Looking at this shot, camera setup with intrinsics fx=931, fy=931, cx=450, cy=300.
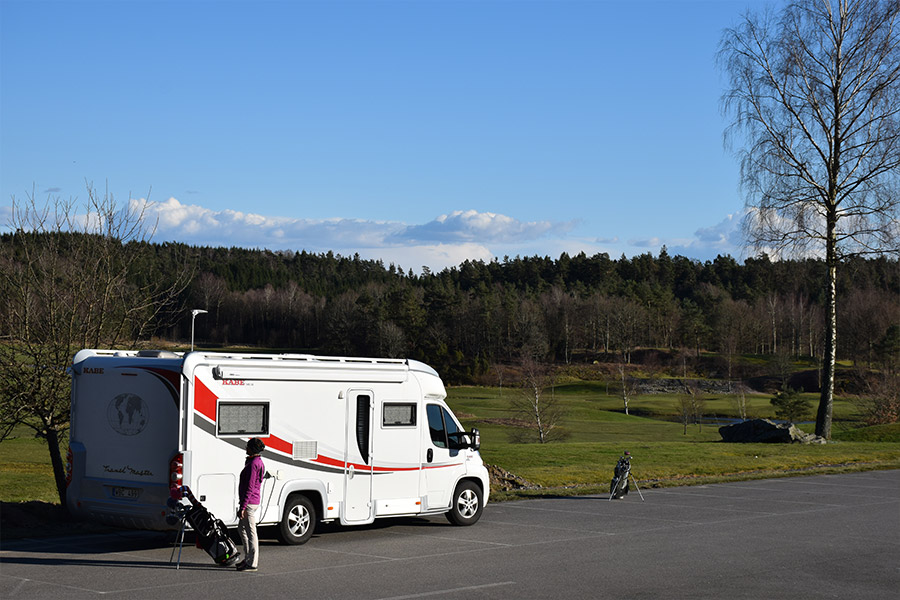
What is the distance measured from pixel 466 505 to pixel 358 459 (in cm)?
271

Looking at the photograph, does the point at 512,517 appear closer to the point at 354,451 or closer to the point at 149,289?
the point at 354,451

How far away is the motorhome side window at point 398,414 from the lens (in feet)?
49.8

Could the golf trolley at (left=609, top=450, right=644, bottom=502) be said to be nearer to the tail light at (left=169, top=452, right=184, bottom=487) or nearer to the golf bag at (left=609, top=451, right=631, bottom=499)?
the golf bag at (left=609, top=451, right=631, bottom=499)

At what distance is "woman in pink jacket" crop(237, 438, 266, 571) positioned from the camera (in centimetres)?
1200

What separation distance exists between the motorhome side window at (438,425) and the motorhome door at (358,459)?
1367mm

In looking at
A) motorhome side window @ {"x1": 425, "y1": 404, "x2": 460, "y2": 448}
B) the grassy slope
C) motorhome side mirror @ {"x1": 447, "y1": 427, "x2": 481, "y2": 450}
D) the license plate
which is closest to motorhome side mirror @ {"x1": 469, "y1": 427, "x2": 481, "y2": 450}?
motorhome side mirror @ {"x1": 447, "y1": 427, "x2": 481, "y2": 450}

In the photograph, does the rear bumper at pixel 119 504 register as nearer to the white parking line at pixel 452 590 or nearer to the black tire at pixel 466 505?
the white parking line at pixel 452 590

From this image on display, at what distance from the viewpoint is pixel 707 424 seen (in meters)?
76.5

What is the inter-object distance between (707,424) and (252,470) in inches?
2723

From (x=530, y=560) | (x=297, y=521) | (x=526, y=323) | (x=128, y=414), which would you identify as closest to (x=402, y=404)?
(x=297, y=521)

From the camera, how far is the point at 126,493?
12.7 m

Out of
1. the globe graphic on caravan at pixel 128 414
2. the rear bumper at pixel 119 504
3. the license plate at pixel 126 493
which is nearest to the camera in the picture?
the rear bumper at pixel 119 504

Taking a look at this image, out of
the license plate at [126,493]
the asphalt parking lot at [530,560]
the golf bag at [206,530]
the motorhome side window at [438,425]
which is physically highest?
the motorhome side window at [438,425]

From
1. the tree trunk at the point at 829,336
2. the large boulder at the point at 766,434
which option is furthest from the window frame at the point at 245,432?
the large boulder at the point at 766,434
